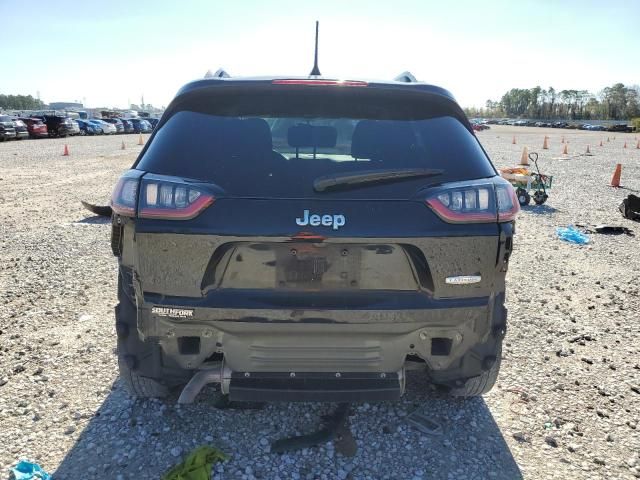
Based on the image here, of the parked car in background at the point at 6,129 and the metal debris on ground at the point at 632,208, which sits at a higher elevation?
the parked car in background at the point at 6,129

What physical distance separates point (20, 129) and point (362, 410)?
34000 mm

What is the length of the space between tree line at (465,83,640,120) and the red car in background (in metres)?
108

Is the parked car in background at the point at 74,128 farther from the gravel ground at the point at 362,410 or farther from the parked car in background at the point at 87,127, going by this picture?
the gravel ground at the point at 362,410

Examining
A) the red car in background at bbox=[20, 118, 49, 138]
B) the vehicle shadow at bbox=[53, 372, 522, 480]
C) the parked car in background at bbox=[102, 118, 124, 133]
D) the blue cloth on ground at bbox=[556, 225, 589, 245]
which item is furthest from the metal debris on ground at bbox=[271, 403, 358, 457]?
the parked car in background at bbox=[102, 118, 124, 133]

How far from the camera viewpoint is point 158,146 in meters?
2.48

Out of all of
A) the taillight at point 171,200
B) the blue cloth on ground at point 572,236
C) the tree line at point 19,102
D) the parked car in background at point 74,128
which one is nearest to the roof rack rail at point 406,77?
the taillight at point 171,200

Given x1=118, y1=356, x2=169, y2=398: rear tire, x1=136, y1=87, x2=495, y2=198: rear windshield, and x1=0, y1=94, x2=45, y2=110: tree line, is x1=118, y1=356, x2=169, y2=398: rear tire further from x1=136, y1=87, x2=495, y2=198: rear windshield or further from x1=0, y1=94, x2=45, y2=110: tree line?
x1=0, y1=94, x2=45, y2=110: tree line

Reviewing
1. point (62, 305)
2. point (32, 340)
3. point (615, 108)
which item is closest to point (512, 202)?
point (32, 340)

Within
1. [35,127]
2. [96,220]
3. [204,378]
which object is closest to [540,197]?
[96,220]

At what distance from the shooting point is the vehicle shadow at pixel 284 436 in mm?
2641

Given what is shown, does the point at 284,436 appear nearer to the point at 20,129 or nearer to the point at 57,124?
the point at 20,129

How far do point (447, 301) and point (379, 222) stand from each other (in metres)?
0.51

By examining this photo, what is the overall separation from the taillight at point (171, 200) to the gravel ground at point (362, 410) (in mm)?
1386

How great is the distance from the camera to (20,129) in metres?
30.4
